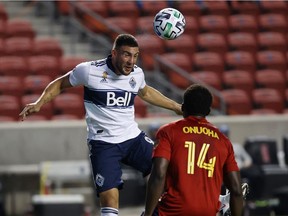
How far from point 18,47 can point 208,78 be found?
141 inches

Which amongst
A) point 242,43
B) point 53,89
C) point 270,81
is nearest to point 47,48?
point 242,43

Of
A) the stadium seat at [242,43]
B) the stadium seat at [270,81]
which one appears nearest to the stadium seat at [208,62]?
the stadium seat at [270,81]

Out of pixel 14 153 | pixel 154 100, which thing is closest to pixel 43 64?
pixel 14 153

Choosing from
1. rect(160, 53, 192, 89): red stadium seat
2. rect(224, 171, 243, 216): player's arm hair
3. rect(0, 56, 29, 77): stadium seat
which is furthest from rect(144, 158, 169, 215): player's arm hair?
rect(160, 53, 192, 89): red stadium seat

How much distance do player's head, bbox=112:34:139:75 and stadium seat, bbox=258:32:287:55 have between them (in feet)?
42.7

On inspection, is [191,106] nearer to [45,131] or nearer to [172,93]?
[45,131]

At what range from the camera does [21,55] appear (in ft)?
→ 65.0

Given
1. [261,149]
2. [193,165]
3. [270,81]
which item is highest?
[193,165]

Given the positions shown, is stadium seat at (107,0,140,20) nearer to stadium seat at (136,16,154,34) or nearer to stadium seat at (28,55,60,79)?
stadium seat at (136,16,154,34)

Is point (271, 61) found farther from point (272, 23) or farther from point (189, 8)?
point (189, 8)

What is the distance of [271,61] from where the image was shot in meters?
21.7

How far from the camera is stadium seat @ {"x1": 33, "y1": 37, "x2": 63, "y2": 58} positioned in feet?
65.5

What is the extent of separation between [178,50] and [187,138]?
1320 centimetres

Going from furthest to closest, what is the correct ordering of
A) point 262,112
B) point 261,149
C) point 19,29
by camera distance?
point 19,29 < point 262,112 < point 261,149
